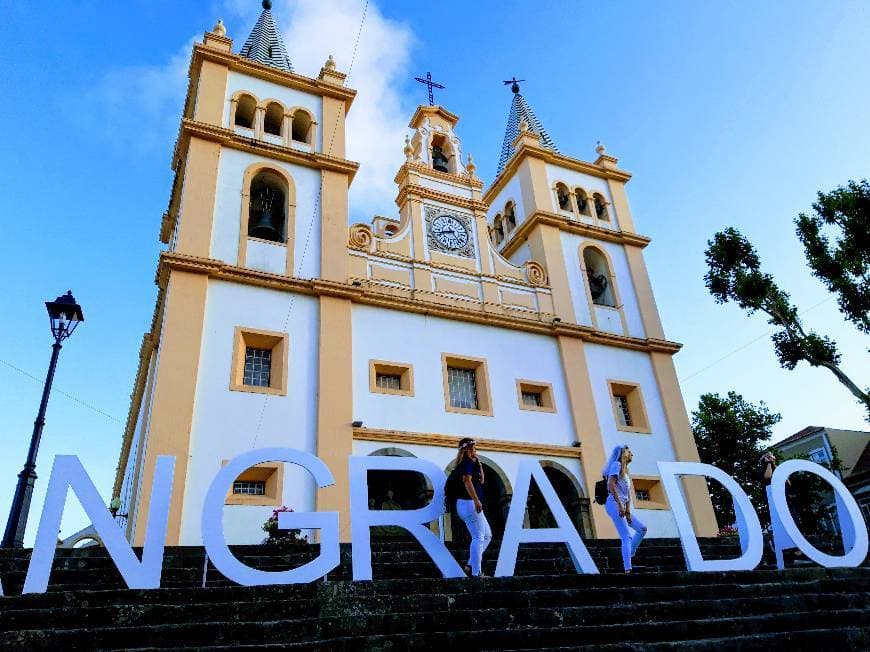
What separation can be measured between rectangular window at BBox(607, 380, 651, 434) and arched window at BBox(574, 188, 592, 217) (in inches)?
271

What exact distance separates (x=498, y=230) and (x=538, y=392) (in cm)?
820

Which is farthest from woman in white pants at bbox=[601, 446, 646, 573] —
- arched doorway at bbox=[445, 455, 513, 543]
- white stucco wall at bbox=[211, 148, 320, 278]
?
white stucco wall at bbox=[211, 148, 320, 278]

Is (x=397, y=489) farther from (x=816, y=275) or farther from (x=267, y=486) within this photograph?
(x=816, y=275)

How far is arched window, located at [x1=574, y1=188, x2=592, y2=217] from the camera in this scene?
2239 centimetres

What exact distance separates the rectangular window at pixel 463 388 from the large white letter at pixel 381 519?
8.36 meters

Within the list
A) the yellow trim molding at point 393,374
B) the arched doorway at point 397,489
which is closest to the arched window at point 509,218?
the yellow trim molding at point 393,374

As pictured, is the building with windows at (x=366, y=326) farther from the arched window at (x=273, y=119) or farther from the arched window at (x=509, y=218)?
the arched window at (x=509, y=218)

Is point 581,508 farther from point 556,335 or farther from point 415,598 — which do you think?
point 415,598

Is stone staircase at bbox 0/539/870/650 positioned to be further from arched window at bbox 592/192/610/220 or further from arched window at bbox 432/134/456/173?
arched window at bbox 592/192/610/220

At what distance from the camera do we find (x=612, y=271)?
822 inches

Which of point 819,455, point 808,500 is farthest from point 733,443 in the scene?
point 819,455

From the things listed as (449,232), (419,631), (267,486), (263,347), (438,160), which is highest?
(438,160)

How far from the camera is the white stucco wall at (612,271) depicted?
19391 millimetres

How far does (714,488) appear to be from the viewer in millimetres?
25375
